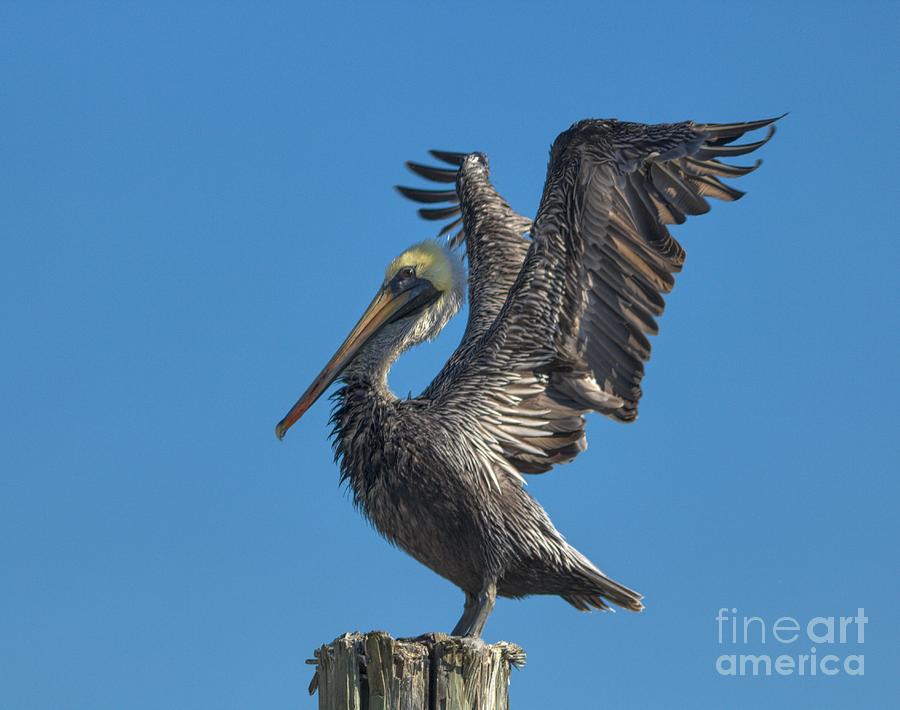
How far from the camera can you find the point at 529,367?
23.1 feet

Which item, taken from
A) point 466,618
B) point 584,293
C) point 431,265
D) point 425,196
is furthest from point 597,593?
point 425,196

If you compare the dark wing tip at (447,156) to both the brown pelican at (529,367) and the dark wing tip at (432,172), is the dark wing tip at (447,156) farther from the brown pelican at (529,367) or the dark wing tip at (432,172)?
the brown pelican at (529,367)

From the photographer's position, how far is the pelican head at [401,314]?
7.27m

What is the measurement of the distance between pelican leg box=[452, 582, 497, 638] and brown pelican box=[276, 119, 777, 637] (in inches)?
0.5

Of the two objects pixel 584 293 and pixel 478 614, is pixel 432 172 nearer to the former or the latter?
pixel 584 293

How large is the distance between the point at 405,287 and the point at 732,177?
1.97 metres

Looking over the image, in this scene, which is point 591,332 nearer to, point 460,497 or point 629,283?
point 629,283

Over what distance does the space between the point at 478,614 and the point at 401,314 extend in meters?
1.99

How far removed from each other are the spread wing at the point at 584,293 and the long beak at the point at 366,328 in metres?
0.43

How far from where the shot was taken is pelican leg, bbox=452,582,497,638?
20.5 ft

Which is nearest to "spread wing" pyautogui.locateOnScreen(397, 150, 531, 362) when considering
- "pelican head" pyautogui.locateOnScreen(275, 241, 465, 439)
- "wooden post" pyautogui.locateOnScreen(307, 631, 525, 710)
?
"pelican head" pyautogui.locateOnScreen(275, 241, 465, 439)

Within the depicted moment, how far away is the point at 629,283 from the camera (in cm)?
736

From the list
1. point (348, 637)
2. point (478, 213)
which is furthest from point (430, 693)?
point (478, 213)

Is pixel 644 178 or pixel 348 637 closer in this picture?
pixel 348 637
